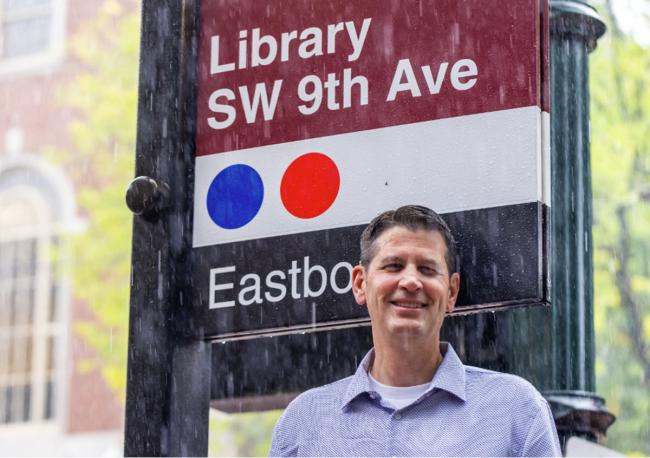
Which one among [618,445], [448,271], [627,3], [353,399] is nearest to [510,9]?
[448,271]

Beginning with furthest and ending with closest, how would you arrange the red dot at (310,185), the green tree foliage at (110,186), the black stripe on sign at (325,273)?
the green tree foliage at (110,186)
the red dot at (310,185)
the black stripe on sign at (325,273)

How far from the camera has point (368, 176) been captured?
11.4ft

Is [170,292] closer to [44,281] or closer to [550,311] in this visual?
[550,311]

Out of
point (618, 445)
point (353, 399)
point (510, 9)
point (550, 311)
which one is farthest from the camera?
point (618, 445)

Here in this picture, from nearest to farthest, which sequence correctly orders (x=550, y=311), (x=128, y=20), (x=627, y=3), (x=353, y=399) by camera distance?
1. (x=353, y=399)
2. (x=550, y=311)
3. (x=627, y=3)
4. (x=128, y=20)

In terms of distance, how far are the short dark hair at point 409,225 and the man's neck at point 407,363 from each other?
0.20 meters

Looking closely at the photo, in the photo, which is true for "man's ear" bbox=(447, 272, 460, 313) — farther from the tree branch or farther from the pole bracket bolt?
the tree branch

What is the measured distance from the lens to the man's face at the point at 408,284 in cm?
307

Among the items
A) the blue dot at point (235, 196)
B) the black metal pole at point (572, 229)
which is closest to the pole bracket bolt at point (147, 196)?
the blue dot at point (235, 196)

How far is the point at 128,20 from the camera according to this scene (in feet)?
56.3

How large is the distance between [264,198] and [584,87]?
48.9 inches

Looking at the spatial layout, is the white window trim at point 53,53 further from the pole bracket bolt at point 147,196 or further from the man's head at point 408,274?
the man's head at point 408,274

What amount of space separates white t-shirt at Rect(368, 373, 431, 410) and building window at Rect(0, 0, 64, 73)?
19340 millimetres

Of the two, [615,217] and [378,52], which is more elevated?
[615,217]
